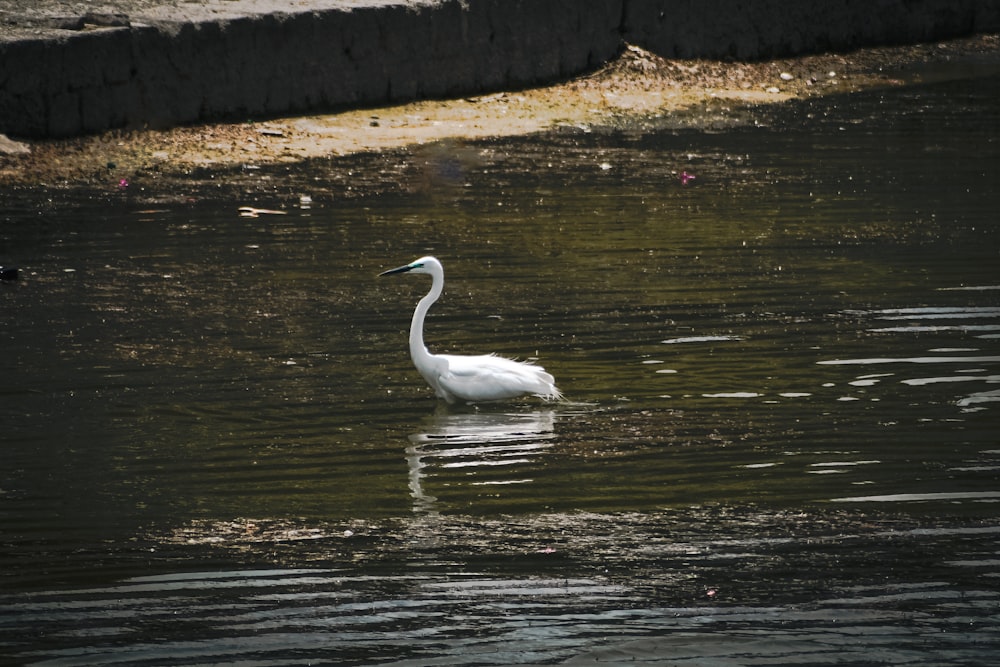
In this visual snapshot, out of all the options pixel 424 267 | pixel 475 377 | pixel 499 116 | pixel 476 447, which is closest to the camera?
pixel 476 447

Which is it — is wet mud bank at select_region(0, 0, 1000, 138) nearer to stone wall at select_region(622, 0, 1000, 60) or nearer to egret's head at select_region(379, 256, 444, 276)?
stone wall at select_region(622, 0, 1000, 60)

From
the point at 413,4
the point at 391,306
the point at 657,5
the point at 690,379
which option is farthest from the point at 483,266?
the point at 657,5

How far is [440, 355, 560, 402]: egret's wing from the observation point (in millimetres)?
7547

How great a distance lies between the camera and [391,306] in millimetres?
9109

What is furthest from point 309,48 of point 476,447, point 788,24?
point 476,447

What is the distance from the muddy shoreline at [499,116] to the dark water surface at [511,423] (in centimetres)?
52

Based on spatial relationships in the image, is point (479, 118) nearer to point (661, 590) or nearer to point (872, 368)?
point (872, 368)

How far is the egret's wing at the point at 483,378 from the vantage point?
7547mm

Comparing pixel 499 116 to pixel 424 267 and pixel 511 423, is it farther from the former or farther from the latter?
pixel 511 423

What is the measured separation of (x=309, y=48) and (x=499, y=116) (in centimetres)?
173

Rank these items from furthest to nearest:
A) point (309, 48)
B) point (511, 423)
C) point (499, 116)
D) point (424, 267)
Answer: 1. point (499, 116)
2. point (309, 48)
3. point (424, 267)
4. point (511, 423)

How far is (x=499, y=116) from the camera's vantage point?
14.0 meters

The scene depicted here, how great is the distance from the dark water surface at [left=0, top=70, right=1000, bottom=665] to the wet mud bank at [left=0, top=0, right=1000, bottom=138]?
113 centimetres

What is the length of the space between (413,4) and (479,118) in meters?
1.11
